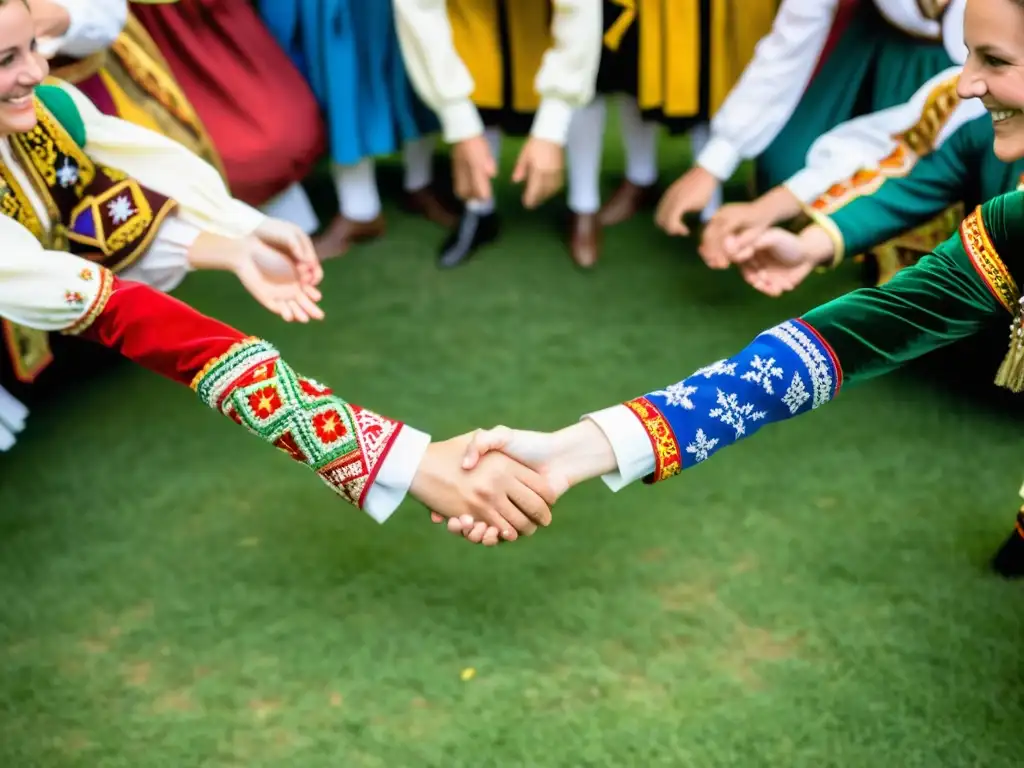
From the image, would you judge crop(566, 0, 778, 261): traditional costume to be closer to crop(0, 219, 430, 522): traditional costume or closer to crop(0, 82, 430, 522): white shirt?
crop(0, 82, 430, 522): white shirt

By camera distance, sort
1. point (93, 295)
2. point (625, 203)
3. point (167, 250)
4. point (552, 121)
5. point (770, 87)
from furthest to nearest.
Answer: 1. point (625, 203)
2. point (552, 121)
3. point (770, 87)
4. point (167, 250)
5. point (93, 295)

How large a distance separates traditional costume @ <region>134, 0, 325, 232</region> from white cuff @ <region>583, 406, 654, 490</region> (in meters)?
1.12

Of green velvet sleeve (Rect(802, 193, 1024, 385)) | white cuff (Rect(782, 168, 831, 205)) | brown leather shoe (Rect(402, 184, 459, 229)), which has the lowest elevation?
brown leather shoe (Rect(402, 184, 459, 229))

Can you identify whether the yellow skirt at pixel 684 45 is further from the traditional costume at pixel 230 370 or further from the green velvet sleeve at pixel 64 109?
the traditional costume at pixel 230 370

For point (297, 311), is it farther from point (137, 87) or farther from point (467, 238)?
point (467, 238)

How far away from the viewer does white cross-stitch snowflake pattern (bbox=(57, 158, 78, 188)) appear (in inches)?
52.3

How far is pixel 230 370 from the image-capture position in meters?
1.09

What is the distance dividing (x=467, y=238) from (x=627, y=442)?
1.18 m

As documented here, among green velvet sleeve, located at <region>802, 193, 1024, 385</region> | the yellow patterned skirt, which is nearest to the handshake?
green velvet sleeve, located at <region>802, 193, 1024, 385</region>

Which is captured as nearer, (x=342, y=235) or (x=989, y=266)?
(x=989, y=266)

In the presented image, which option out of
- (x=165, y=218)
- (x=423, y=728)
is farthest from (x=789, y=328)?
(x=165, y=218)

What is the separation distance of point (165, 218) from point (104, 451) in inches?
17.2

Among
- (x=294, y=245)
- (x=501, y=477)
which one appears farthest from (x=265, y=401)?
(x=294, y=245)

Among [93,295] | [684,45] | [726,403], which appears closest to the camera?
[726,403]
